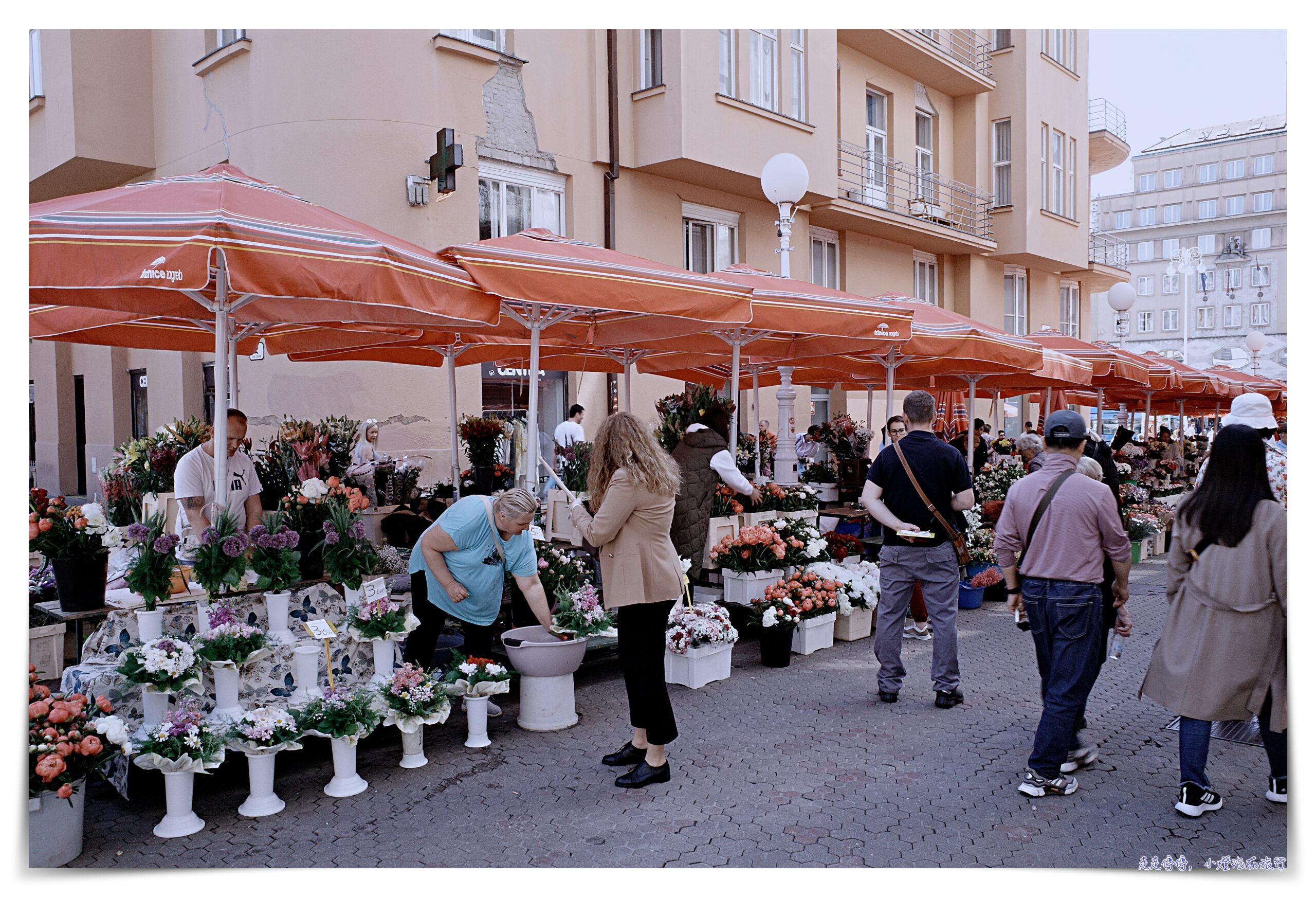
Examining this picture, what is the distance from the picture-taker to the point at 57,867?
3.71 metres

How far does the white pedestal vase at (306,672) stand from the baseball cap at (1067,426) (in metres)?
3.87

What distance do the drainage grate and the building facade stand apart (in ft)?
131

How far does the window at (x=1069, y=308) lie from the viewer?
26.7 meters

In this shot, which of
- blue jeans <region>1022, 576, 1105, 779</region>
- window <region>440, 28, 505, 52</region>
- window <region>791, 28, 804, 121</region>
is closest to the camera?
blue jeans <region>1022, 576, 1105, 779</region>

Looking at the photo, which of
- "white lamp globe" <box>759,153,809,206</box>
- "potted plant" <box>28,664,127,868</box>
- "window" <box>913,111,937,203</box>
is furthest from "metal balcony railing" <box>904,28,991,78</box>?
"potted plant" <box>28,664,127,868</box>

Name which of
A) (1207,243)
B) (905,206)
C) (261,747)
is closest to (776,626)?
(261,747)

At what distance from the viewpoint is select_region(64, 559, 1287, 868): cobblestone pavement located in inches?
151

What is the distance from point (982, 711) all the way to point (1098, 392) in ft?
52.7

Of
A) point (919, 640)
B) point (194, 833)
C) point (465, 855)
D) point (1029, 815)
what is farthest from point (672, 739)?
point (919, 640)

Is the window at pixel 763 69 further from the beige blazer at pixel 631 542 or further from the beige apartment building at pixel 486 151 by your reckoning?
the beige blazer at pixel 631 542

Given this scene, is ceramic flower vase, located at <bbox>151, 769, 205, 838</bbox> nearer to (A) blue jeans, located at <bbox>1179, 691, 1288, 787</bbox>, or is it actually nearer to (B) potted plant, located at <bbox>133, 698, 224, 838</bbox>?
(B) potted plant, located at <bbox>133, 698, 224, 838</bbox>

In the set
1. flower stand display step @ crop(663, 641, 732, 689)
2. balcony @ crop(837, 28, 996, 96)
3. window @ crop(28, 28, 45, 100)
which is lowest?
flower stand display step @ crop(663, 641, 732, 689)

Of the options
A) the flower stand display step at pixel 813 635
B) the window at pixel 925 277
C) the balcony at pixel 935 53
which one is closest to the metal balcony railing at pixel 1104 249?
the balcony at pixel 935 53

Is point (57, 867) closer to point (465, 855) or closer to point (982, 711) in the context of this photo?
point (465, 855)
